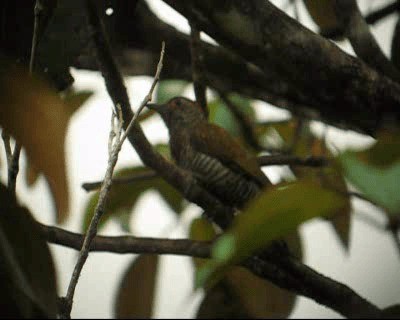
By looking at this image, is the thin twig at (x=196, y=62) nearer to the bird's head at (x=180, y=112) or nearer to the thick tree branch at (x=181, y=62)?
the thick tree branch at (x=181, y=62)

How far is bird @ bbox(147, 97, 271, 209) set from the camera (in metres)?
3.17

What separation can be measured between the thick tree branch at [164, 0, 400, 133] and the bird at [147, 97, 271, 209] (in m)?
1.03

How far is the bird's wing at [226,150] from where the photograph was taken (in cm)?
303

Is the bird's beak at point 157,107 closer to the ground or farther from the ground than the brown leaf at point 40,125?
closer to the ground

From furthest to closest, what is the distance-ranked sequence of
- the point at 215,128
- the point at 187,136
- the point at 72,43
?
the point at 187,136
the point at 215,128
the point at 72,43

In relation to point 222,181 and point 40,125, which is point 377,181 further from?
point 222,181

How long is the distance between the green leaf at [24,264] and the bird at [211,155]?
6.64 ft

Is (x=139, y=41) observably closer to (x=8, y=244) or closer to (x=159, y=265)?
(x=159, y=265)

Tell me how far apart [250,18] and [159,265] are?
33.5 inches

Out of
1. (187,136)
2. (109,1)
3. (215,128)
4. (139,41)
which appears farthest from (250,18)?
(187,136)

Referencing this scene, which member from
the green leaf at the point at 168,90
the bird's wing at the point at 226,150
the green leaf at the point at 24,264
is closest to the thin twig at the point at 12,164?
the green leaf at the point at 24,264

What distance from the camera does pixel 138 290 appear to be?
87.3 inches

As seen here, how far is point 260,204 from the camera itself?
0.81 metres

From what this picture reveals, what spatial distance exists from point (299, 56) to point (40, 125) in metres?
1.11
